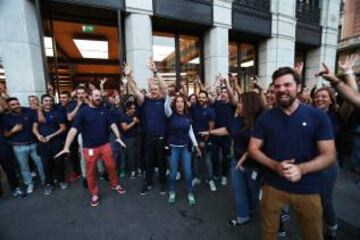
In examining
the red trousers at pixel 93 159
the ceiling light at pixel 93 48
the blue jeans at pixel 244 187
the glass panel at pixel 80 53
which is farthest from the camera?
the ceiling light at pixel 93 48

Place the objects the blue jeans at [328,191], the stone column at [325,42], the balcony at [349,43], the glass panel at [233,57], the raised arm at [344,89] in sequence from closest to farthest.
Answer: the raised arm at [344,89] → the blue jeans at [328,191] → the glass panel at [233,57] → the stone column at [325,42] → the balcony at [349,43]

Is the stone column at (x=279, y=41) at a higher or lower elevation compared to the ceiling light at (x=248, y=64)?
higher

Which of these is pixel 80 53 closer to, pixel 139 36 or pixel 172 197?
pixel 139 36

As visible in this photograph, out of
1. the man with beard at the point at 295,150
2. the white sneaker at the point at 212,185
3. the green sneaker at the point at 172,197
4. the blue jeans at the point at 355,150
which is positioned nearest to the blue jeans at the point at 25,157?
the green sneaker at the point at 172,197

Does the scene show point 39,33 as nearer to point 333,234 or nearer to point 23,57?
point 23,57

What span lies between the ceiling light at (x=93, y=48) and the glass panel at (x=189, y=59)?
394 centimetres

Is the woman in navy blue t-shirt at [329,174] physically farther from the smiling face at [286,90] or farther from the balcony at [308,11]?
the balcony at [308,11]

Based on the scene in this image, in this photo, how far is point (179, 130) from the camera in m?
3.66

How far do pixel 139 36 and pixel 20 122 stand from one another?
14.4 feet

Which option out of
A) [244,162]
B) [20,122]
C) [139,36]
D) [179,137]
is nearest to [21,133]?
[20,122]

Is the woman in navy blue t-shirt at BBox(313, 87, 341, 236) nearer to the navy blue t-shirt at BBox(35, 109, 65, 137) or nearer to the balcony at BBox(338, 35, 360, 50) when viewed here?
the navy blue t-shirt at BBox(35, 109, 65, 137)

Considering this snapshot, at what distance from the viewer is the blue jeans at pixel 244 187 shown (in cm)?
→ 294

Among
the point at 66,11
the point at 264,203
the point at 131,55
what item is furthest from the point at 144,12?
the point at 264,203

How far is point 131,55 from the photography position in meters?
7.05
